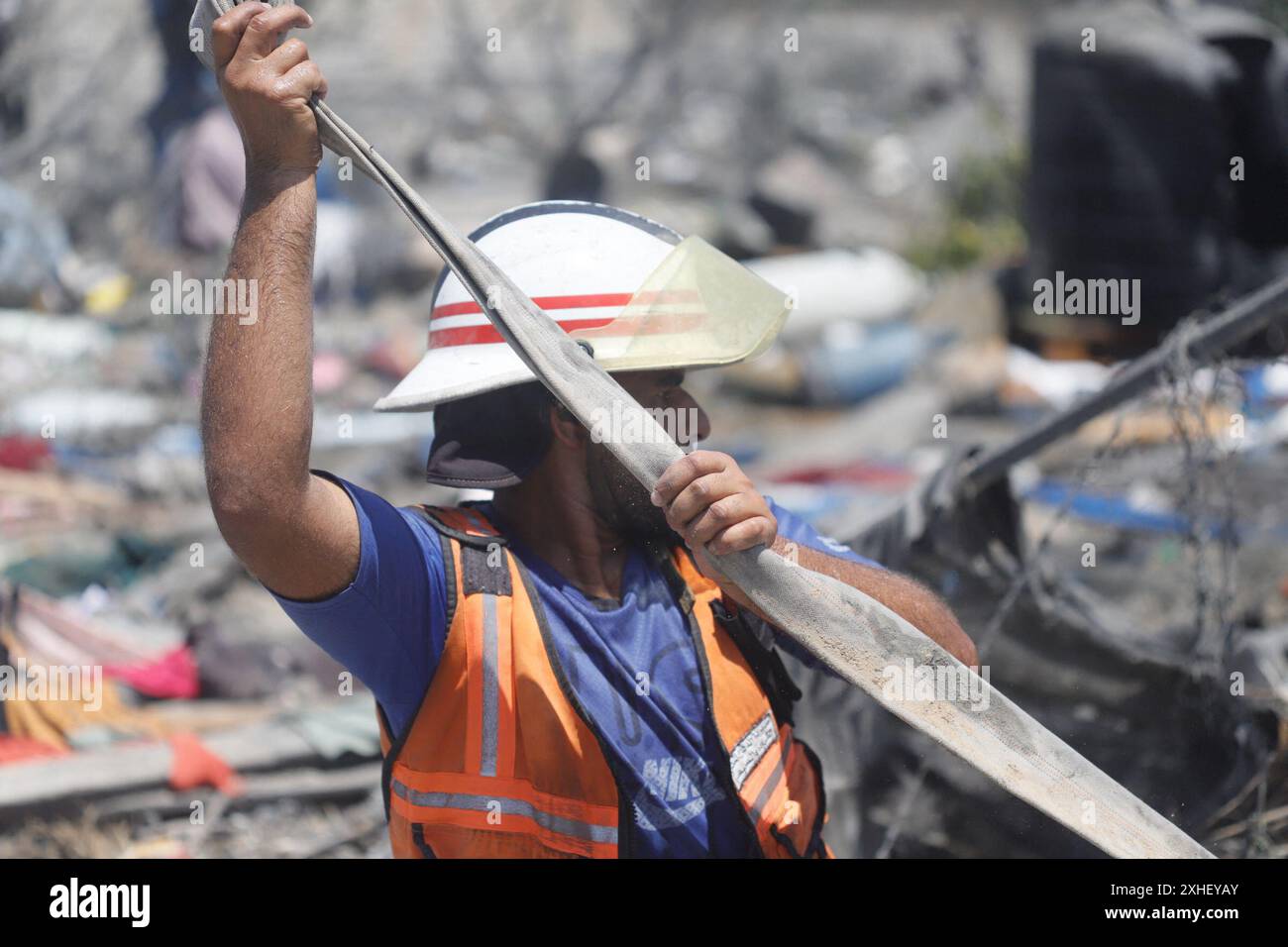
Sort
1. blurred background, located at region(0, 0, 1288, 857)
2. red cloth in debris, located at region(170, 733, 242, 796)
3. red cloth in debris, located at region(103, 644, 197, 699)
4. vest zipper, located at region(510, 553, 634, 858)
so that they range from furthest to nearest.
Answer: red cloth in debris, located at region(103, 644, 197, 699), red cloth in debris, located at region(170, 733, 242, 796), blurred background, located at region(0, 0, 1288, 857), vest zipper, located at region(510, 553, 634, 858)

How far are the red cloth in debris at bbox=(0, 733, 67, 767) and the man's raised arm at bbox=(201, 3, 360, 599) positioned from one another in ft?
8.73

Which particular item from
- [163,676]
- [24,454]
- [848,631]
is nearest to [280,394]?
[848,631]

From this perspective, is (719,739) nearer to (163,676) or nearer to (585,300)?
(585,300)

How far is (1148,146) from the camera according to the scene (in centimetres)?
901

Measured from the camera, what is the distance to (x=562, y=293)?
2.01m

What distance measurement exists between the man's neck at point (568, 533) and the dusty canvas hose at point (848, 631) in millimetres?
355

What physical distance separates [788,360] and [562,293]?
25.8 feet

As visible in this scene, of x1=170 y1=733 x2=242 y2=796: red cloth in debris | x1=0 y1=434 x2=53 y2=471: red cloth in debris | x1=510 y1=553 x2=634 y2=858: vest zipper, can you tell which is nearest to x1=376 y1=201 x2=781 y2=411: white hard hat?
x1=510 y1=553 x2=634 y2=858: vest zipper

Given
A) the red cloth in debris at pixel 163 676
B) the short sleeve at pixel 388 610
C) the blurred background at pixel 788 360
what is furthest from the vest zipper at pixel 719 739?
the red cloth in debris at pixel 163 676

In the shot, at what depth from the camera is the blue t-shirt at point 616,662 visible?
5.84 feet

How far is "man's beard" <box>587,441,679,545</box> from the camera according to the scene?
203cm


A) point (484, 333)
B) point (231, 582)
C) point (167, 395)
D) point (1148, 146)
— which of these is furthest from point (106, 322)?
point (484, 333)

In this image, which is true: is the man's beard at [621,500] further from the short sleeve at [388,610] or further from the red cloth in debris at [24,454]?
the red cloth in debris at [24,454]

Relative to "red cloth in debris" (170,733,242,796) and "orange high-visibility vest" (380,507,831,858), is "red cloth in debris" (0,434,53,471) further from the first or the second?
Answer: "orange high-visibility vest" (380,507,831,858)
